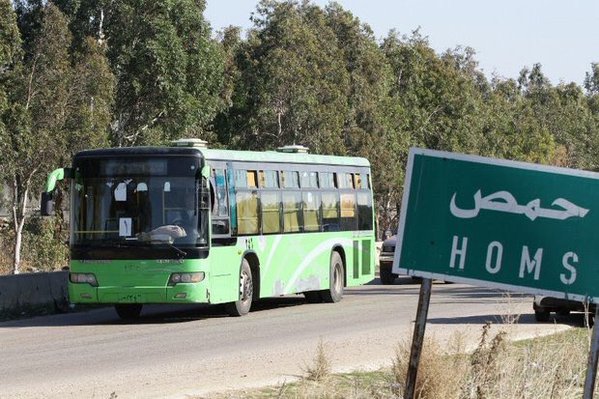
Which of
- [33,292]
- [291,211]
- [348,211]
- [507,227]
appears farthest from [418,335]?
[348,211]

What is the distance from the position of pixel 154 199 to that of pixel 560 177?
15.4 m

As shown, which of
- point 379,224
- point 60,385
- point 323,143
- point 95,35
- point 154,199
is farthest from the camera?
point 379,224

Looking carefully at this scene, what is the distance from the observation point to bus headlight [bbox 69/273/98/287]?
23078mm

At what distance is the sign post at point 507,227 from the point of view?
27.1 ft

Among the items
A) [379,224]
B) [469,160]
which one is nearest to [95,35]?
[379,224]

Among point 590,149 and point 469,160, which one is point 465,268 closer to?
point 469,160

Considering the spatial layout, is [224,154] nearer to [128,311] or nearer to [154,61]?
[128,311]

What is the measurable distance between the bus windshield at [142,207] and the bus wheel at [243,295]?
164 centimetres

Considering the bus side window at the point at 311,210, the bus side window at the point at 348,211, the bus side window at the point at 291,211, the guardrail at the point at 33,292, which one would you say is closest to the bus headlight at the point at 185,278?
the guardrail at the point at 33,292

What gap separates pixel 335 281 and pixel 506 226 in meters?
20.7

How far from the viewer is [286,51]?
58.5 metres

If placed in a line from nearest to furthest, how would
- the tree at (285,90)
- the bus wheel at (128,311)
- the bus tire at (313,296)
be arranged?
the bus wheel at (128,311) → the bus tire at (313,296) → the tree at (285,90)

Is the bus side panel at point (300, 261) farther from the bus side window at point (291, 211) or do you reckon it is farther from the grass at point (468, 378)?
the grass at point (468, 378)

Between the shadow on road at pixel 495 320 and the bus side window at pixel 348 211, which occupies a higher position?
the bus side window at pixel 348 211
